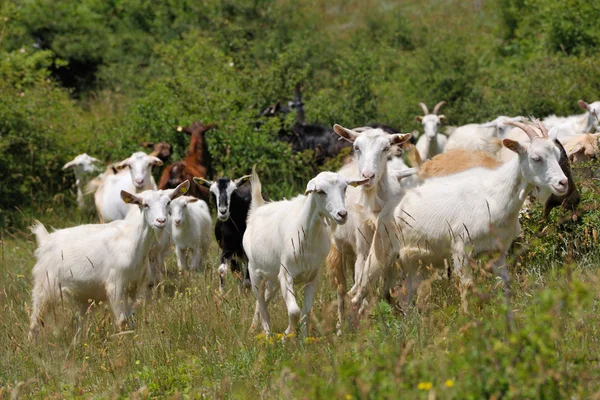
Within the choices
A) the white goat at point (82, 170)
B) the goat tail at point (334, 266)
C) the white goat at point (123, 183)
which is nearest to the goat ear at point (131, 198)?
the goat tail at point (334, 266)

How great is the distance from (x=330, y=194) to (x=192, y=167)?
5829 mm

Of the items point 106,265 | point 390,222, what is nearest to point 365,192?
point 390,222

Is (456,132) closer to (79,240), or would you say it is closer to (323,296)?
(323,296)

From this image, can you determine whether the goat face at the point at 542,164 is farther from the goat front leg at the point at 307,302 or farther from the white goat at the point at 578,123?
the white goat at the point at 578,123

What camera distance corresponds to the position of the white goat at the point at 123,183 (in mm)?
10852

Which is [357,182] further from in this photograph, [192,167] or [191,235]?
[192,167]

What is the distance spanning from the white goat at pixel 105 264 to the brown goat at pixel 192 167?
11.5 ft

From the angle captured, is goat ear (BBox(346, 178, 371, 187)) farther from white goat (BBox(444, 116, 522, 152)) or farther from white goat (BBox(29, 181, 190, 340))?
white goat (BBox(444, 116, 522, 152))

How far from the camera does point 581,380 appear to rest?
4.07 meters

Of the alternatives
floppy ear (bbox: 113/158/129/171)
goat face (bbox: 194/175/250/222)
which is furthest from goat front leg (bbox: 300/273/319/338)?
floppy ear (bbox: 113/158/129/171)

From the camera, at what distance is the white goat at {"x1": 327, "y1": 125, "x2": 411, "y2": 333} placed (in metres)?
7.38

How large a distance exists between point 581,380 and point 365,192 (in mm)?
3619

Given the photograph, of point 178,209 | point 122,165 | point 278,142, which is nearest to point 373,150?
point 178,209

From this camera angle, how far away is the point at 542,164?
6438mm
